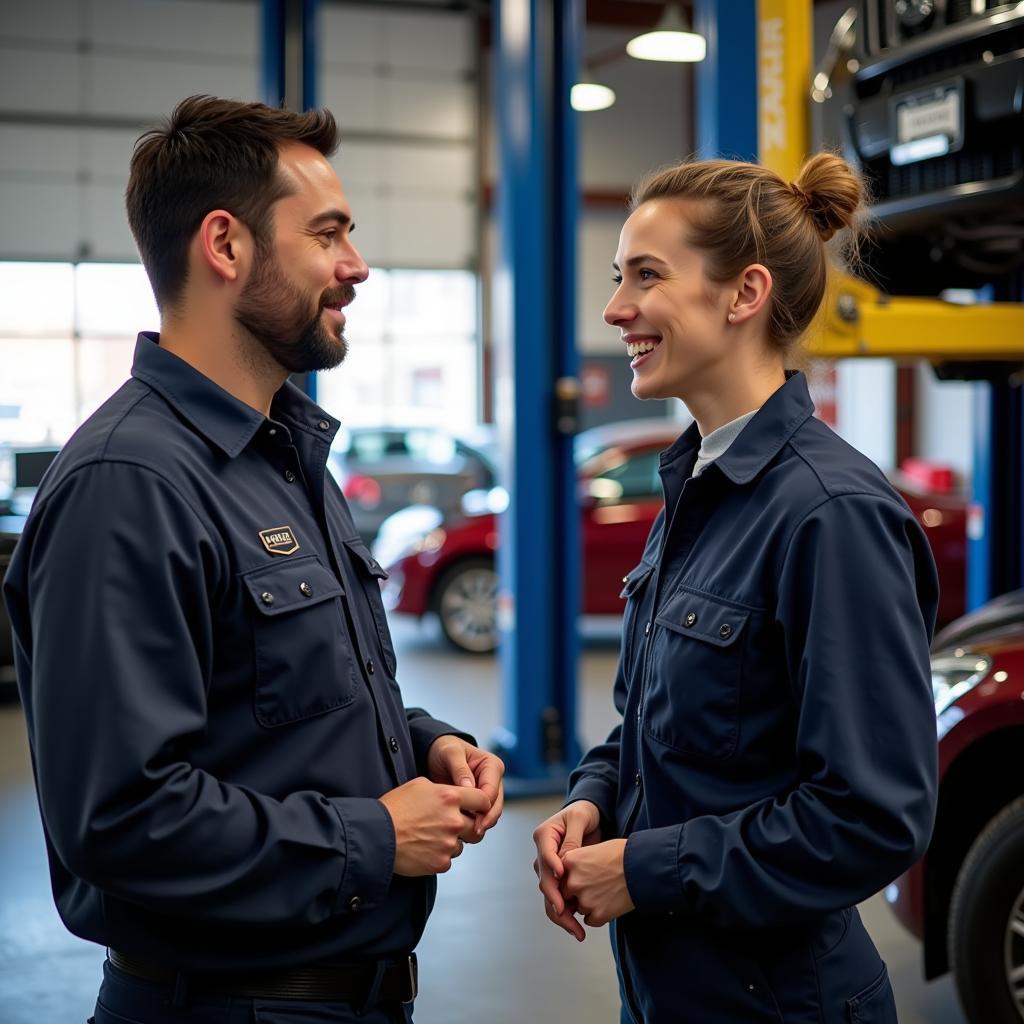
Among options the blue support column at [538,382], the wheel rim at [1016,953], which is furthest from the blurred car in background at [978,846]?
the blue support column at [538,382]

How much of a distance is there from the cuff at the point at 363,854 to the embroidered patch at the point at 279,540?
Result: 0.94ft

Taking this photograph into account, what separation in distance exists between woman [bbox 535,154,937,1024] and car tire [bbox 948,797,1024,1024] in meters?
1.25

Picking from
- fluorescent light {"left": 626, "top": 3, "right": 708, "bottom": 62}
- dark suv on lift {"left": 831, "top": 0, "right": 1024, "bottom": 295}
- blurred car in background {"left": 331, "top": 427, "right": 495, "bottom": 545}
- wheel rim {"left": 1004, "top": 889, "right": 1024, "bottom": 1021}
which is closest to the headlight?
wheel rim {"left": 1004, "top": 889, "right": 1024, "bottom": 1021}

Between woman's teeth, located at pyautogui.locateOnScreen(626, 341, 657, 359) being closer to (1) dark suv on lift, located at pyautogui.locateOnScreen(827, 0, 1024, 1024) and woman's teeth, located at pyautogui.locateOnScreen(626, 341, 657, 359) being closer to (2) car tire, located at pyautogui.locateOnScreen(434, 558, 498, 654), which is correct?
(1) dark suv on lift, located at pyautogui.locateOnScreen(827, 0, 1024, 1024)

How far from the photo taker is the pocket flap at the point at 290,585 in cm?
138

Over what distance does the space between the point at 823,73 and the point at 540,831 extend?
9.49 feet

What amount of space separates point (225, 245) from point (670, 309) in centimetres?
54

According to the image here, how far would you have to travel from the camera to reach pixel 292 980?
4.62 ft

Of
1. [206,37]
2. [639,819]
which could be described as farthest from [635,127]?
[639,819]

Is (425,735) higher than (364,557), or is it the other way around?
(364,557)

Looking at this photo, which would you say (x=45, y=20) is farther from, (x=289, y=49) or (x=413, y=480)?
(x=289, y=49)

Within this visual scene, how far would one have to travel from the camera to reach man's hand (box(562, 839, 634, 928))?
1427 mm

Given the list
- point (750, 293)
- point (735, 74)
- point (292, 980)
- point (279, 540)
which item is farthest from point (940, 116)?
point (292, 980)

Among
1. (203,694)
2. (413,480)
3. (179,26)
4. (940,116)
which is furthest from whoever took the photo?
(179,26)
